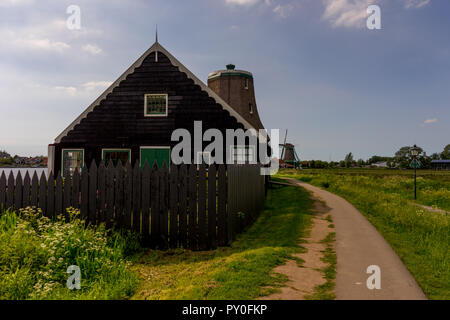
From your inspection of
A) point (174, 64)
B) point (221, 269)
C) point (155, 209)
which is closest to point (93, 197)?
point (155, 209)

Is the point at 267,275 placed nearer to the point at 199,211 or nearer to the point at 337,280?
the point at 337,280

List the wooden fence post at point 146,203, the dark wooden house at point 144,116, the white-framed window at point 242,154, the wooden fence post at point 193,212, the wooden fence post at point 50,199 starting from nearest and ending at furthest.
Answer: the wooden fence post at point 193,212 → the wooden fence post at point 146,203 → the wooden fence post at point 50,199 → the dark wooden house at point 144,116 → the white-framed window at point 242,154

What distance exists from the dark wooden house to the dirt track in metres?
8.39

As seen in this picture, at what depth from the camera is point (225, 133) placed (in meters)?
15.1

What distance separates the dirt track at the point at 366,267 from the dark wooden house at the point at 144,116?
8.39 metres

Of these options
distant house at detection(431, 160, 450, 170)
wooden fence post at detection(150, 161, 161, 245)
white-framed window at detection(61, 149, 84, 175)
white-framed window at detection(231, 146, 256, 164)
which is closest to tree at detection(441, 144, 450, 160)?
distant house at detection(431, 160, 450, 170)

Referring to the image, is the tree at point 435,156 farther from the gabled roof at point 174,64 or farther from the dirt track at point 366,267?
the dirt track at point 366,267

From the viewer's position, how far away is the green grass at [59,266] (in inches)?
178

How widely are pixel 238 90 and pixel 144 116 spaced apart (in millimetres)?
11911

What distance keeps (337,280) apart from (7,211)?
7430 mm

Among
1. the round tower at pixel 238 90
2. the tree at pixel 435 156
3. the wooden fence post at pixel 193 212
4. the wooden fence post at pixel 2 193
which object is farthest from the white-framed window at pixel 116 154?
the tree at pixel 435 156

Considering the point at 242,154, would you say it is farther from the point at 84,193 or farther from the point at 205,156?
the point at 84,193

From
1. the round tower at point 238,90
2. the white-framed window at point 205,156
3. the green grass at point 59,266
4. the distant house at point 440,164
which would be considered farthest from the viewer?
the distant house at point 440,164

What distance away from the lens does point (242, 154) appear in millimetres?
15797
